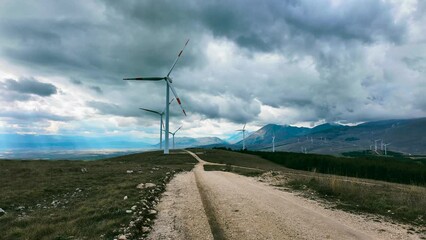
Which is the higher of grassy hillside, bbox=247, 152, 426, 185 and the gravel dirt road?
the gravel dirt road

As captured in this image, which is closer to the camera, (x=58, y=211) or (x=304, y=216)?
(x=304, y=216)

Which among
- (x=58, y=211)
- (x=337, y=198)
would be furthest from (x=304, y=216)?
(x=58, y=211)

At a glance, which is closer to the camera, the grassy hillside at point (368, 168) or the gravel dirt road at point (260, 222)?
the gravel dirt road at point (260, 222)

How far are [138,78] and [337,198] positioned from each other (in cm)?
7902

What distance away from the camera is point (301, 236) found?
12.5m

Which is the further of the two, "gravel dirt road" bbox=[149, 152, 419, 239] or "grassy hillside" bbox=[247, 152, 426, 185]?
"grassy hillside" bbox=[247, 152, 426, 185]

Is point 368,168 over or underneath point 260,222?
underneath

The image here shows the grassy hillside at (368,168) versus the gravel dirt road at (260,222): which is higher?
the gravel dirt road at (260,222)

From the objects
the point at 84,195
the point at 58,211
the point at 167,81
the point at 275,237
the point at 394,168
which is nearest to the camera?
the point at 275,237

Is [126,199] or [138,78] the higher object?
[138,78]

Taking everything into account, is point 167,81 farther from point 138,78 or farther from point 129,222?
point 129,222

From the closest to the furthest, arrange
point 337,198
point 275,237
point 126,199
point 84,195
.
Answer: point 275,237 < point 126,199 < point 337,198 < point 84,195

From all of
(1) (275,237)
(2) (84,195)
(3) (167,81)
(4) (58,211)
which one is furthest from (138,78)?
(1) (275,237)

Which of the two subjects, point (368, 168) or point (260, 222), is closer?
point (260, 222)
